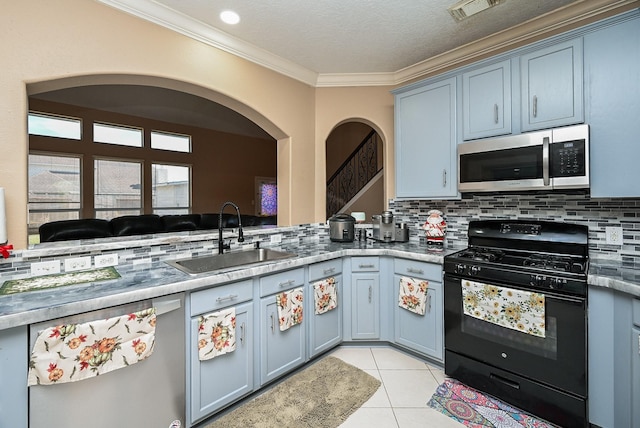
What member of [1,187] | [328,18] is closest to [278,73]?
[328,18]

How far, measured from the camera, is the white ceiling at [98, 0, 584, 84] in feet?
6.71

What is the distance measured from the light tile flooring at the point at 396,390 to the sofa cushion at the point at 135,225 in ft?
11.3

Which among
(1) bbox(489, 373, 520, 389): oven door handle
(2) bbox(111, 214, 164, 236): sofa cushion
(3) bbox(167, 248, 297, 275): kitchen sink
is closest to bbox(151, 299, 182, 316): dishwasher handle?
(3) bbox(167, 248, 297, 275): kitchen sink

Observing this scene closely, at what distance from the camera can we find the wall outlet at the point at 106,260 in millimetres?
1836

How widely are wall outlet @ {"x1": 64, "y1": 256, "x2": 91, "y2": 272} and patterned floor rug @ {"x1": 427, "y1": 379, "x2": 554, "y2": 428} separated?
2312 mm

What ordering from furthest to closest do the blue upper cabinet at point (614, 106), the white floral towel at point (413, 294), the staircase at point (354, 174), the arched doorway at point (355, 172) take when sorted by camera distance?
the staircase at point (354, 174)
the arched doorway at point (355, 172)
the white floral towel at point (413, 294)
the blue upper cabinet at point (614, 106)

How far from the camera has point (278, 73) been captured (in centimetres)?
287

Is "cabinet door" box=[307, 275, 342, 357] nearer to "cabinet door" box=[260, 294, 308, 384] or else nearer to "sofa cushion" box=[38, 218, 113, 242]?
"cabinet door" box=[260, 294, 308, 384]

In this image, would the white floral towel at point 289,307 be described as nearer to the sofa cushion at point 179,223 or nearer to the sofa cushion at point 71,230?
the sofa cushion at point 71,230

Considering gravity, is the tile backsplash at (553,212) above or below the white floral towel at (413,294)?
above

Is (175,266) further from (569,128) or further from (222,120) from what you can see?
(222,120)

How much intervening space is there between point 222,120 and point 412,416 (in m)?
6.34

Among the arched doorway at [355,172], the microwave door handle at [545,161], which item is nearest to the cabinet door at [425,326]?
the microwave door handle at [545,161]

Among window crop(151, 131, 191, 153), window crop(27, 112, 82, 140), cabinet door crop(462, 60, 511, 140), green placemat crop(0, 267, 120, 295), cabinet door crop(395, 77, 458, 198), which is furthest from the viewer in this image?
window crop(151, 131, 191, 153)
